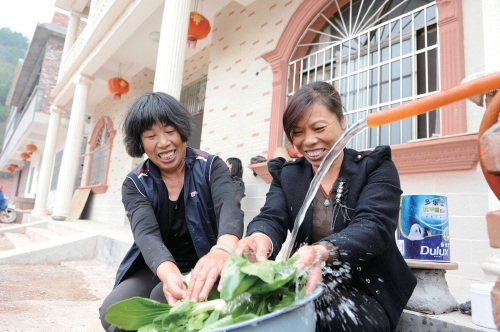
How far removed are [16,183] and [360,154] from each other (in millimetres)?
43197

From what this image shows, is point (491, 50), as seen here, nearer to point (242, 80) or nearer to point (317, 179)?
point (317, 179)

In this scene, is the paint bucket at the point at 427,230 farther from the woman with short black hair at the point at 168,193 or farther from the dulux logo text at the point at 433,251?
the woman with short black hair at the point at 168,193

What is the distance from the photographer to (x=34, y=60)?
2091cm

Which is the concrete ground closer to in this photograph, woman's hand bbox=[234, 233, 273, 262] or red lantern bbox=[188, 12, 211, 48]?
woman's hand bbox=[234, 233, 273, 262]

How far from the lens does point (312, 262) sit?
3.66 feet

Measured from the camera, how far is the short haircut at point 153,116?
1868 millimetres

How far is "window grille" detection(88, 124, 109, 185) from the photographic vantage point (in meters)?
11.5

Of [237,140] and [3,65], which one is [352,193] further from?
[3,65]

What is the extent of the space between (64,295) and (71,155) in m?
6.63

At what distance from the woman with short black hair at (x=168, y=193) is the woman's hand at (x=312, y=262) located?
596mm

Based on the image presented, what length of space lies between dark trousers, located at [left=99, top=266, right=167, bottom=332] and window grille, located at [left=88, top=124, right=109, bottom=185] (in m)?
9.99

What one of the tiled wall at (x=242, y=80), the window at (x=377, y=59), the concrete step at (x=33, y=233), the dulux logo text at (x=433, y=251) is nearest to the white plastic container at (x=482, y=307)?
the dulux logo text at (x=433, y=251)

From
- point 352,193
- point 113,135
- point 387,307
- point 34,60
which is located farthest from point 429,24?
point 34,60

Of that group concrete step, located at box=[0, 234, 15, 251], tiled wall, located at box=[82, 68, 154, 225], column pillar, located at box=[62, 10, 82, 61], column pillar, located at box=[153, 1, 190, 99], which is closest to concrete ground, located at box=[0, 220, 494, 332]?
column pillar, located at box=[153, 1, 190, 99]
